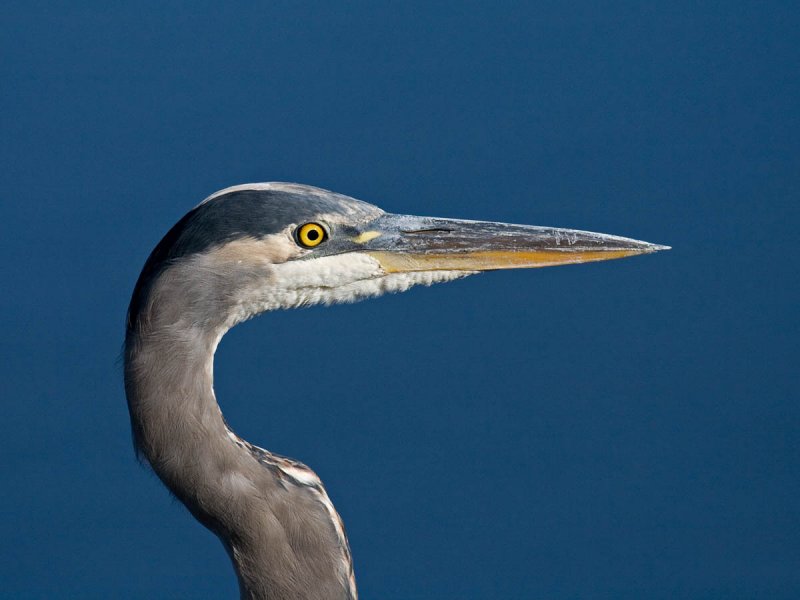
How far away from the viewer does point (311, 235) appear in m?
1.68

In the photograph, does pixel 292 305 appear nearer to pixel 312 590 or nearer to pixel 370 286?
pixel 370 286

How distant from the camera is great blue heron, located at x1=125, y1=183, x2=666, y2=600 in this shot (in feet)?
5.17

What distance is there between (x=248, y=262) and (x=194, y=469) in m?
0.32

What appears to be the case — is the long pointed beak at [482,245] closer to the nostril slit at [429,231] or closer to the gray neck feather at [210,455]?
the nostril slit at [429,231]

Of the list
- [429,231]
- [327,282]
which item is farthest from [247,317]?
[429,231]

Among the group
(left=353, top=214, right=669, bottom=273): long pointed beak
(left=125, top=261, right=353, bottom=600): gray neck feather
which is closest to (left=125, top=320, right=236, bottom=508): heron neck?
(left=125, top=261, right=353, bottom=600): gray neck feather

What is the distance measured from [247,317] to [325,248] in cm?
16

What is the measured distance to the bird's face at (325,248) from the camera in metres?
1.61

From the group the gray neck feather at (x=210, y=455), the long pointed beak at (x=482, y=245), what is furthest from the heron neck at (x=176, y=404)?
the long pointed beak at (x=482, y=245)

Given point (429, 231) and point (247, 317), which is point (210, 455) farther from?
point (429, 231)

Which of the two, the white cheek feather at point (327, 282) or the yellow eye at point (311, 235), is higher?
the yellow eye at point (311, 235)

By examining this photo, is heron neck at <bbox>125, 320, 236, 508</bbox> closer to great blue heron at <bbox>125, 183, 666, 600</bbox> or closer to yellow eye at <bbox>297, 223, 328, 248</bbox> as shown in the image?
great blue heron at <bbox>125, 183, 666, 600</bbox>

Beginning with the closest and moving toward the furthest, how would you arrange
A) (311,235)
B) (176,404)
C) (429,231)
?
(176,404) → (311,235) → (429,231)

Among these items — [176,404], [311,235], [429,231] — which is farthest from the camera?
[429,231]
